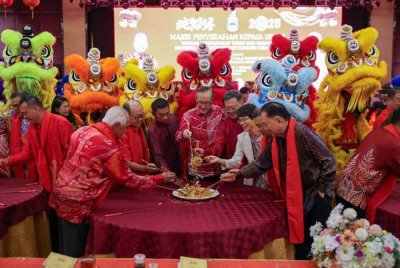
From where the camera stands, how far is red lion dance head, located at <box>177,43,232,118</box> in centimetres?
436

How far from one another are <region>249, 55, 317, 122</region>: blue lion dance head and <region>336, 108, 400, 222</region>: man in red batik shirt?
104 centimetres

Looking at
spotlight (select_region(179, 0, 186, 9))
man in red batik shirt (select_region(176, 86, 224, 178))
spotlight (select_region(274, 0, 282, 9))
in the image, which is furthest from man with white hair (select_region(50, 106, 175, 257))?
spotlight (select_region(274, 0, 282, 9))

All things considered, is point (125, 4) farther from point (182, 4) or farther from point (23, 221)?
point (23, 221)

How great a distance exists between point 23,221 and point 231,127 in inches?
62.9

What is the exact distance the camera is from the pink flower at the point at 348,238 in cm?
171

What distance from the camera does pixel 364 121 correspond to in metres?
4.03

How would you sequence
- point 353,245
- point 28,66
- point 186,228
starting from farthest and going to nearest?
1. point 28,66
2. point 186,228
3. point 353,245

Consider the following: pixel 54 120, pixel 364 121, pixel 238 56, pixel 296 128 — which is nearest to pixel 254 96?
pixel 364 121

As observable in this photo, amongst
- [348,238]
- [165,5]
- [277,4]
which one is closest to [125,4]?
[165,5]

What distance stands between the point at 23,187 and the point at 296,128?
1853 mm

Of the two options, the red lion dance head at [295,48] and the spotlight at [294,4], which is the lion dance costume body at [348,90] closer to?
the red lion dance head at [295,48]

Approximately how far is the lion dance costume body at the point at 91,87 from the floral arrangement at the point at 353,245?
298 centimetres

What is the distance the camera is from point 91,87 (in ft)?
14.9

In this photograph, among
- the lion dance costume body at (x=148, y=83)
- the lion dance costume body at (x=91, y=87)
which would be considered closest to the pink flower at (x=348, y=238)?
the lion dance costume body at (x=148, y=83)
